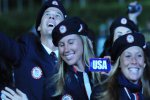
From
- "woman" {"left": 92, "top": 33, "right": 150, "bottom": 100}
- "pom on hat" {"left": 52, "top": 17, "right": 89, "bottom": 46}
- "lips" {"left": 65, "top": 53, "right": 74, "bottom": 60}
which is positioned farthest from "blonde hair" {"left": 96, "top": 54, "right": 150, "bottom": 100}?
"pom on hat" {"left": 52, "top": 17, "right": 89, "bottom": 46}

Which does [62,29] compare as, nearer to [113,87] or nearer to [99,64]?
[99,64]

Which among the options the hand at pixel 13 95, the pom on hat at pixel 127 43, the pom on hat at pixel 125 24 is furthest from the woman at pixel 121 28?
the hand at pixel 13 95

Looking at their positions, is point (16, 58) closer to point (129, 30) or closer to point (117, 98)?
point (117, 98)

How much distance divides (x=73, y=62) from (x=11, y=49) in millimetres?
700

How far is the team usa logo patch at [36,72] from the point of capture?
491 centimetres

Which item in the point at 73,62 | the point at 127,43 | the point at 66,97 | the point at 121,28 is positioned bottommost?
the point at 66,97

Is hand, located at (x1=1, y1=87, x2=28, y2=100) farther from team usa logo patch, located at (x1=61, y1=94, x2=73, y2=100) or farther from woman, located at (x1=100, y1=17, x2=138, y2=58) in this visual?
woman, located at (x1=100, y1=17, x2=138, y2=58)

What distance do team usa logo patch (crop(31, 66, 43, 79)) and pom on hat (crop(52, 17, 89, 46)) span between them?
33cm

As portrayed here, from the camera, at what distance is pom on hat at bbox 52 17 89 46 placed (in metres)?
5.00

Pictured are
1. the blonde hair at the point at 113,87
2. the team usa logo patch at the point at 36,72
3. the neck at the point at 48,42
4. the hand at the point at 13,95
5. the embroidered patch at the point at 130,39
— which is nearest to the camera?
the hand at the point at 13,95

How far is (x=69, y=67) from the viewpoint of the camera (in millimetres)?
5051

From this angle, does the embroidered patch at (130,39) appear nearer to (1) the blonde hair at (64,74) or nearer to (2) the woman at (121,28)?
(1) the blonde hair at (64,74)

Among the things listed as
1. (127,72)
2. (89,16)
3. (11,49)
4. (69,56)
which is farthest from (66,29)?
(89,16)

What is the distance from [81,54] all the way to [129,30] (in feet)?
3.73
